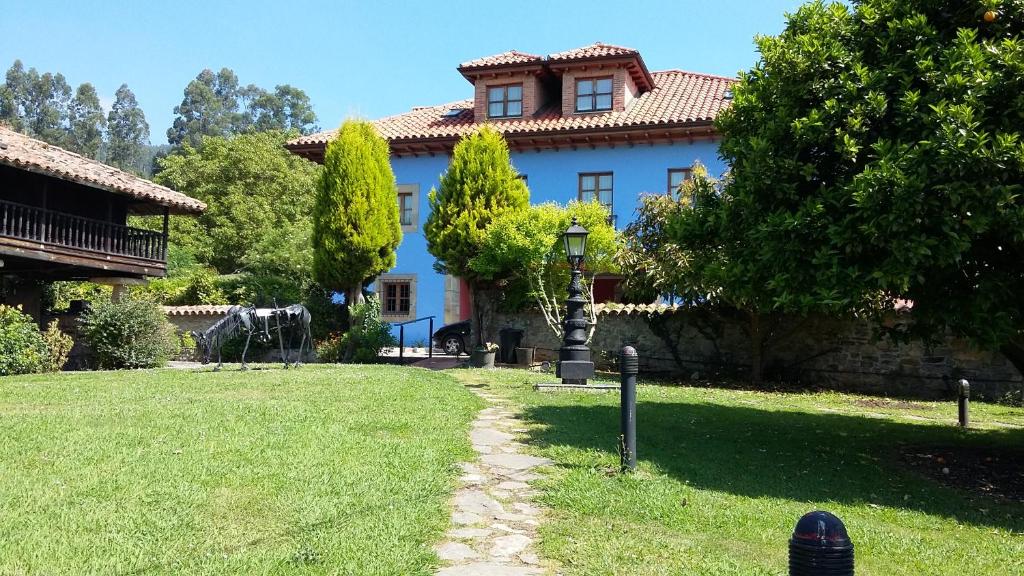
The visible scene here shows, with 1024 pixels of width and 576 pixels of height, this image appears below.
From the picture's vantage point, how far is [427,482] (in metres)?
5.09

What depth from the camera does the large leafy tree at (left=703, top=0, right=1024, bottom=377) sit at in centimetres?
565

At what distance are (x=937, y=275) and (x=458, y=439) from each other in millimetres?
4647

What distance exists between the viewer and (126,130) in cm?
10556

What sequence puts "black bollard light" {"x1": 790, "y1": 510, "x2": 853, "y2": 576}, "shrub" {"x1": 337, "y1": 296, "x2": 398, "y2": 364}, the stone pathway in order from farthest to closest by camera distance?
"shrub" {"x1": 337, "y1": 296, "x2": 398, "y2": 364} < the stone pathway < "black bollard light" {"x1": 790, "y1": 510, "x2": 853, "y2": 576}

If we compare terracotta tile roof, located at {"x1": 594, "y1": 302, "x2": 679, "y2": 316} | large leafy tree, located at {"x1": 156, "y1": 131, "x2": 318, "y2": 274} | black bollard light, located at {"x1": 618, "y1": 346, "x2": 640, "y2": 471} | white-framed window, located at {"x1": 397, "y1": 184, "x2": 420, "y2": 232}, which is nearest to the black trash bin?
terracotta tile roof, located at {"x1": 594, "y1": 302, "x2": 679, "y2": 316}

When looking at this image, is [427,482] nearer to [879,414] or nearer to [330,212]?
[879,414]

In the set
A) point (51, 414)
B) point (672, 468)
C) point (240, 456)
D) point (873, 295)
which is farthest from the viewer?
point (51, 414)

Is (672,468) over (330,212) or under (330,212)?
under

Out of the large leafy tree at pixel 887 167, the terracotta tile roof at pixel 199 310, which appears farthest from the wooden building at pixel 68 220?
the large leafy tree at pixel 887 167

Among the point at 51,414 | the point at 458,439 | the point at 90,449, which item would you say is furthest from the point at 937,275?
the point at 51,414

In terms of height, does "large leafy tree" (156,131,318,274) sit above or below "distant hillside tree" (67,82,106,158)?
below

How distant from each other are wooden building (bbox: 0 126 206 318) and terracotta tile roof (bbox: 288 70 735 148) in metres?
6.51

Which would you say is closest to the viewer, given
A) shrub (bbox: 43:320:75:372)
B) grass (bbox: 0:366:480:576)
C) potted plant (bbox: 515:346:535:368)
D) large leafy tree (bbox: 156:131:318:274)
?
grass (bbox: 0:366:480:576)

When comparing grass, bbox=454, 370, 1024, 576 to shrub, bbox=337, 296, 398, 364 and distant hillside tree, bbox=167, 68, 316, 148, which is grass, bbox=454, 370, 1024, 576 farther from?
distant hillside tree, bbox=167, 68, 316, 148
